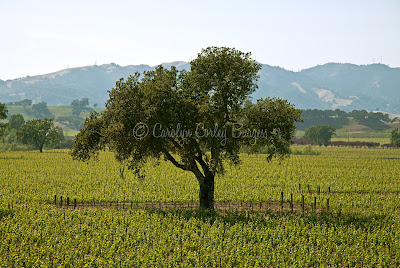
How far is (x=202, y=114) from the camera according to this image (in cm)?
3238

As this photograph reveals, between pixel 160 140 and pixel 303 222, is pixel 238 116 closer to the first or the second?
pixel 160 140

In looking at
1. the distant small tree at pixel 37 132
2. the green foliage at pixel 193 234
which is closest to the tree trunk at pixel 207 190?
the green foliage at pixel 193 234

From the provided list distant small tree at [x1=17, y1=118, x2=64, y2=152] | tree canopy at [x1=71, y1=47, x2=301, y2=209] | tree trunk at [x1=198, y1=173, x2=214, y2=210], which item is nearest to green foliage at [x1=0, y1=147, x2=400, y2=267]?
tree trunk at [x1=198, y1=173, x2=214, y2=210]

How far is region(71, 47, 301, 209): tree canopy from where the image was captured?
106 feet

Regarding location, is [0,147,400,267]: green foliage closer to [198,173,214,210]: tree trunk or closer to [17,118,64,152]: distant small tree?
[198,173,214,210]: tree trunk

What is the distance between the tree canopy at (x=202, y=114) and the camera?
3225 centimetres

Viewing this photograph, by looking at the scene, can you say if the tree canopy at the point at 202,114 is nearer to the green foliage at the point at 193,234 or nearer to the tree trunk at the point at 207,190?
the tree trunk at the point at 207,190

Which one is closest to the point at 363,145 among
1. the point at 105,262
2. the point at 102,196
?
→ the point at 102,196

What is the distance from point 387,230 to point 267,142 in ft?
36.6

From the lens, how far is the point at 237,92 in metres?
33.0

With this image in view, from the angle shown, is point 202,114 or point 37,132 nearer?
point 202,114

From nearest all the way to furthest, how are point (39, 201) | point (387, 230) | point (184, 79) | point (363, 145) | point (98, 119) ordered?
point (387, 230), point (184, 79), point (98, 119), point (39, 201), point (363, 145)

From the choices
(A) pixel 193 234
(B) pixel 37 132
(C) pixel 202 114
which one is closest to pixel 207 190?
(C) pixel 202 114

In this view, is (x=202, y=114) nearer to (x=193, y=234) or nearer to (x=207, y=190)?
(x=207, y=190)
